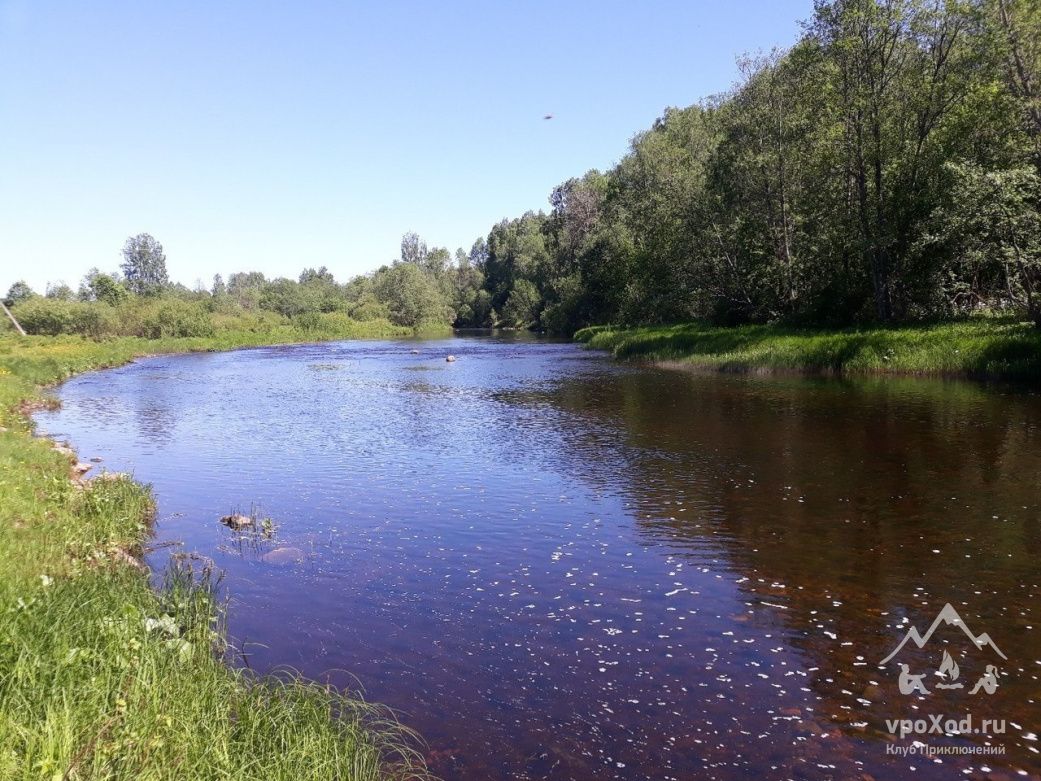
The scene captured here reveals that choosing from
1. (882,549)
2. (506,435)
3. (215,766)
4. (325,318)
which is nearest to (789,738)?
(215,766)

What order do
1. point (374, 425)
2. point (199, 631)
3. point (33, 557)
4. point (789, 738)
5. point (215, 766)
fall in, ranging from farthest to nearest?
1. point (374, 425)
2. point (33, 557)
3. point (199, 631)
4. point (789, 738)
5. point (215, 766)

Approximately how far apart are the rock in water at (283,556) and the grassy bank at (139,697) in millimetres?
1968

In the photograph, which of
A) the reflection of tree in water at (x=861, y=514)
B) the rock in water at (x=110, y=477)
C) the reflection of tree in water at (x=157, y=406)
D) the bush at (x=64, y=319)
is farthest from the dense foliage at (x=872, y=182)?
the bush at (x=64, y=319)

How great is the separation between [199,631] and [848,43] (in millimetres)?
42895

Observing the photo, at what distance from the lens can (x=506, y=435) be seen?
82.9ft

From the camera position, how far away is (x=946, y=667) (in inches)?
334

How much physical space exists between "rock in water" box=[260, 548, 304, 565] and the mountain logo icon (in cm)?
954

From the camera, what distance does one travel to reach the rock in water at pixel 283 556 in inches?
501

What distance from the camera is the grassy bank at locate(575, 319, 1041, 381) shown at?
102 ft

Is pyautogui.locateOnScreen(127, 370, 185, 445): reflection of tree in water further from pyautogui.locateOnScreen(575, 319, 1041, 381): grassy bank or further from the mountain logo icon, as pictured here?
pyautogui.locateOnScreen(575, 319, 1041, 381): grassy bank

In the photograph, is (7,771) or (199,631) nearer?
(7,771)

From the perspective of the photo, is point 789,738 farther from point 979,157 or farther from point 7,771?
point 979,157

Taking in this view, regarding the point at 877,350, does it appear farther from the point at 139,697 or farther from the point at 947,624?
the point at 139,697

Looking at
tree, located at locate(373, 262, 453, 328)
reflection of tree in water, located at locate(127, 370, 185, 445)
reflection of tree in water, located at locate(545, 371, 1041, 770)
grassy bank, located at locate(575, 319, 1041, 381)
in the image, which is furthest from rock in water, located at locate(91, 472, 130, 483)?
tree, located at locate(373, 262, 453, 328)
